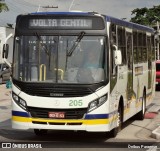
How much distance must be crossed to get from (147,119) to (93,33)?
7.00 m

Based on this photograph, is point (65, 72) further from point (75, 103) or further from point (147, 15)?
point (147, 15)

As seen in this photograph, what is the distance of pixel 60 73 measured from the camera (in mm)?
12273

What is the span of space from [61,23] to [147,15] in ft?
347

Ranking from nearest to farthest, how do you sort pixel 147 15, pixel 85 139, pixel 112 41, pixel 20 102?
pixel 20 102 → pixel 112 41 → pixel 85 139 → pixel 147 15

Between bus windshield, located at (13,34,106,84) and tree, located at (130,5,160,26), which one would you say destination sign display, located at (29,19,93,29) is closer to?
bus windshield, located at (13,34,106,84)

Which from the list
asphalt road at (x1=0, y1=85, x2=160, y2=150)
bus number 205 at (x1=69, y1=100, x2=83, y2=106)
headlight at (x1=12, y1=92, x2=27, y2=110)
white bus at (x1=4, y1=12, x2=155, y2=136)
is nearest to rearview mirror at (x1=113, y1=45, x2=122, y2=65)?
white bus at (x1=4, y1=12, x2=155, y2=136)

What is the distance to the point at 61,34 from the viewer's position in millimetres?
12461

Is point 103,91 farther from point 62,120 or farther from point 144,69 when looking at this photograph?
point 144,69

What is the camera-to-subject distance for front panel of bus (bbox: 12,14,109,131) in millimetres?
12055

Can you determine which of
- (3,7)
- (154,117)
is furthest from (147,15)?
(154,117)

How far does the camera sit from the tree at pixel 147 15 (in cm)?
11444

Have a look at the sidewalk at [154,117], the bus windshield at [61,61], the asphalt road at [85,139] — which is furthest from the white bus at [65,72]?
the sidewalk at [154,117]

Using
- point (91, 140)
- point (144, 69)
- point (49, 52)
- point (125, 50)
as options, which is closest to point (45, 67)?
point (49, 52)

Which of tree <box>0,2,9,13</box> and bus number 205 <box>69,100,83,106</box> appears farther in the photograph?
tree <box>0,2,9,13</box>
